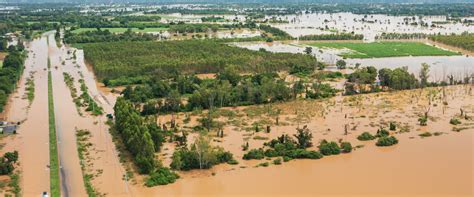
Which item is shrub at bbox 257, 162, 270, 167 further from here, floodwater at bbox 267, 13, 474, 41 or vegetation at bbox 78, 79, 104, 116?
floodwater at bbox 267, 13, 474, 41

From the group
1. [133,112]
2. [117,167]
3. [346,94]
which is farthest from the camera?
[346,94]

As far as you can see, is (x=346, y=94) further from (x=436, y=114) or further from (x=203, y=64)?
(x=203, y=64)

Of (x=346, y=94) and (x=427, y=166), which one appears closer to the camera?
(x=427, y=166)

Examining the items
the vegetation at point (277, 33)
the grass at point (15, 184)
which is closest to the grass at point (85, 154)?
the grass at point (15, 184)

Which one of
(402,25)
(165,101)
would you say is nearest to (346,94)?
(165,101)

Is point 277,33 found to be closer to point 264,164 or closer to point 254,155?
point 254,155

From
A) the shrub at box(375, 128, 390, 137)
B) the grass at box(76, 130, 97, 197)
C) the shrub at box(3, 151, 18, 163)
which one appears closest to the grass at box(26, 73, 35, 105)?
the grass at box(76, 130, 97, 197)

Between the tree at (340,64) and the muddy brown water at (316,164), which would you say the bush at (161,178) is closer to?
the muddy brown water at (316,164)
